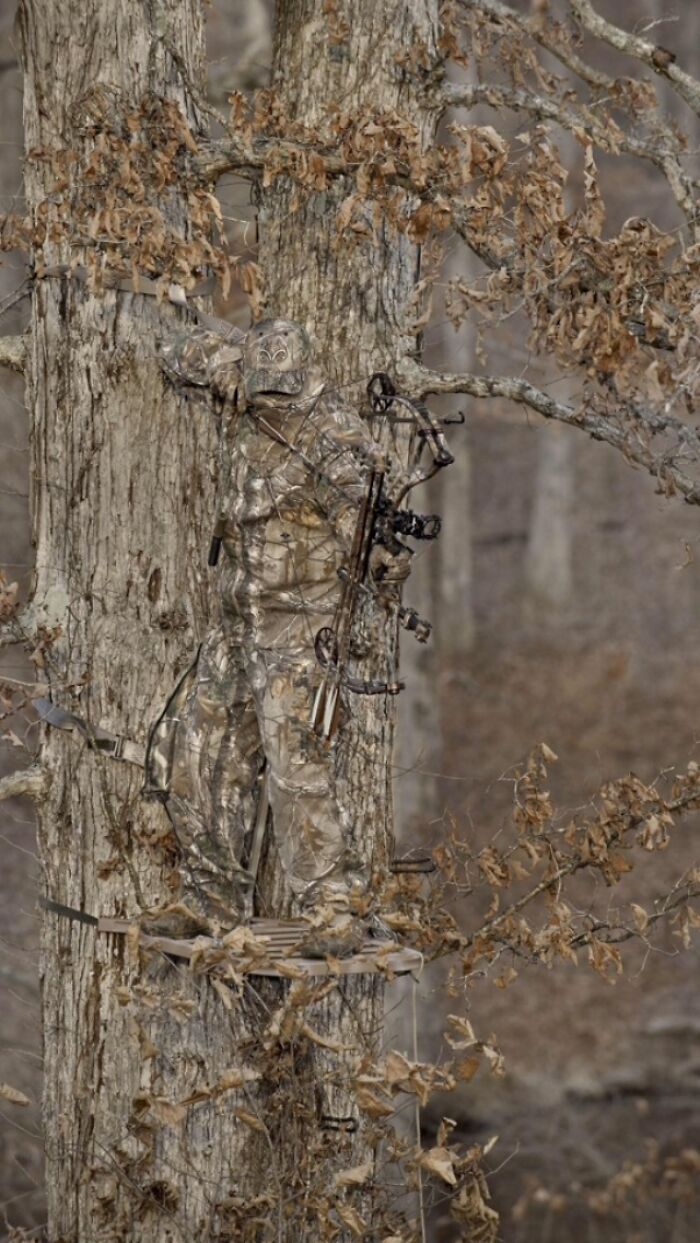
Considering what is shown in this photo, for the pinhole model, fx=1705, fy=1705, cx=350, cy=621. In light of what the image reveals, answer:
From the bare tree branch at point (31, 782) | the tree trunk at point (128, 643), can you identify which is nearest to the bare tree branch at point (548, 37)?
the tree trunk at point (128, 643)

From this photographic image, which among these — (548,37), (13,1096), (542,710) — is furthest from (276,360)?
(542,710)

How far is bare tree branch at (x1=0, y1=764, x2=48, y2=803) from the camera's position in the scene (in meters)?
6.11

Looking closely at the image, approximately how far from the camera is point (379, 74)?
6391mm

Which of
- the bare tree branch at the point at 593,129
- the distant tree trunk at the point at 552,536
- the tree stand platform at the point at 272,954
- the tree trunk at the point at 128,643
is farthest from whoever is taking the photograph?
the distant tree trunk at the point at 552,536

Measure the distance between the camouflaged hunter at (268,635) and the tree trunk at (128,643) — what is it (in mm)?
384

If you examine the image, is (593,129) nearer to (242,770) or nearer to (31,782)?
(242,770)

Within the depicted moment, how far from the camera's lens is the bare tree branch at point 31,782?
6109 millimetres

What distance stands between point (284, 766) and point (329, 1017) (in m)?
1.16

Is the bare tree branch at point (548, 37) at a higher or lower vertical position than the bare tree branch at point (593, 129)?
higher

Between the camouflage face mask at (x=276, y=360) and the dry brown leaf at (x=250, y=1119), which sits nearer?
the camouflage face mask at (x=276, y=360)

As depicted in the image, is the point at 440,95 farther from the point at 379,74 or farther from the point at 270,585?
the point at 270,585

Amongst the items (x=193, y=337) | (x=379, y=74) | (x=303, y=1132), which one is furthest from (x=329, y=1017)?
(x=379, y=74)

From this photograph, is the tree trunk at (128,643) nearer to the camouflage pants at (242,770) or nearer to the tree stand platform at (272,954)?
the tree stand platform at (272,954)

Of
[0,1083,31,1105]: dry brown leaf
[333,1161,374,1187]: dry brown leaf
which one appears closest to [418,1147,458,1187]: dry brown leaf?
[333,1161,374,1187]: dry brown leaf
